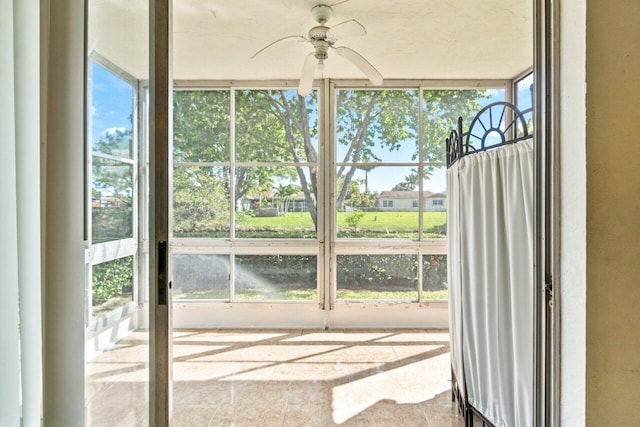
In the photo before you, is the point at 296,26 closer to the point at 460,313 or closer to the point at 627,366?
the point at 460,313

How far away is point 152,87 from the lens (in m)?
1.28

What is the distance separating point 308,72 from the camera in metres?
2.62

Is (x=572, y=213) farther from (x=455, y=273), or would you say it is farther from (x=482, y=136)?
→ (x=482, y=136)

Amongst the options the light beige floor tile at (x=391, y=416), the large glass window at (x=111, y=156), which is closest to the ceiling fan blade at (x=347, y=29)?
the large glass window at (x=111, y=156)

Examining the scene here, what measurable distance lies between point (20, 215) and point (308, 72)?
2.09 meters

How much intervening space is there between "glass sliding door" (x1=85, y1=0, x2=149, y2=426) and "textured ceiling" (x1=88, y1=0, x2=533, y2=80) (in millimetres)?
1432

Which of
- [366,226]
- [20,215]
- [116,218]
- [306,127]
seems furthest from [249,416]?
[306,127]

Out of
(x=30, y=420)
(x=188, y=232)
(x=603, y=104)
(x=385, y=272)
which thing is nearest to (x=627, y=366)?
(x=603, y=104)

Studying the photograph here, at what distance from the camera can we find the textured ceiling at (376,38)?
2.45 meters

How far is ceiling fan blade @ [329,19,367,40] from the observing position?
2.21 m

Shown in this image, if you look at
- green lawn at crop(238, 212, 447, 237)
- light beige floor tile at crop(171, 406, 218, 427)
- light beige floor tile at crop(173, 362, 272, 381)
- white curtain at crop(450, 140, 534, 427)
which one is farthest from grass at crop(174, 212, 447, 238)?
light beige floor tile at crop(171, 406, 218, 427)

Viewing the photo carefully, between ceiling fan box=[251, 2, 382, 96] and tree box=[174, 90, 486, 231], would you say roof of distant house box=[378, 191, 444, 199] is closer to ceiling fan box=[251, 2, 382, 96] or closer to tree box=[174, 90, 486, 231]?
tree box=[174, 90, 486, 231]

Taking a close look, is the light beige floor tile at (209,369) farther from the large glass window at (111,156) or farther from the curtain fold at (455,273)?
the large glass window at (111,156)

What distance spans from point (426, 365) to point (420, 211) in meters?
1.60
